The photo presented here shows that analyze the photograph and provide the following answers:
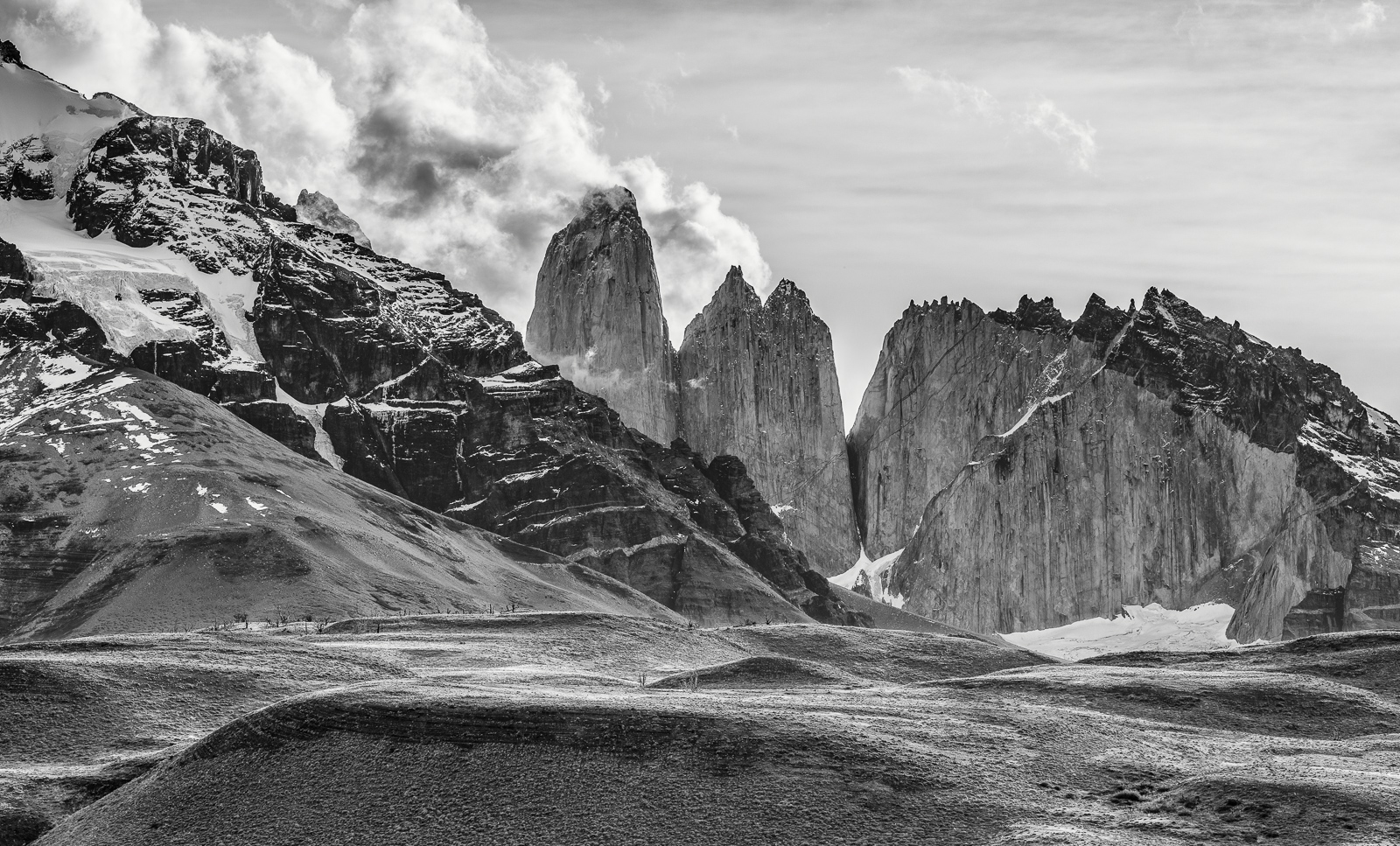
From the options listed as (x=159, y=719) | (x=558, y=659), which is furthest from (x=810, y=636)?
(x=159, y=719)

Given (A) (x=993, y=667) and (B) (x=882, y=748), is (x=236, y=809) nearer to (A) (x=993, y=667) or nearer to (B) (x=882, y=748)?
(B) (x=882, y=748)

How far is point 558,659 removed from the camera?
135 m

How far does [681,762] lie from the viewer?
68688 mm

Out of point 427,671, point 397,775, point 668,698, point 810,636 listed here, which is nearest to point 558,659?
point 427,671

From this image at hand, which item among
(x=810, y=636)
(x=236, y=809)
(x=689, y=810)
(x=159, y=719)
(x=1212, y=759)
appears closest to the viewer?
(x=689, y=810)

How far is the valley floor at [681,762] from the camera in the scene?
2520 inches

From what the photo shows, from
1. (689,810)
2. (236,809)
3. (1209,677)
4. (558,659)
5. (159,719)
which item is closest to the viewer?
(689,810)

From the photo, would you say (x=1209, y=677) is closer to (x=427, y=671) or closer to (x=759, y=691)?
(x=759, y=691)

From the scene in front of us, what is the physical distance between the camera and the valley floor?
64.0m

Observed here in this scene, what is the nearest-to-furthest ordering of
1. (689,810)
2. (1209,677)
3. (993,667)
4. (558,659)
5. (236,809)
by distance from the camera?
1. (689,810)
2. (236,809)
3. (1209,677)
4. (558,659)
5. (993,667)

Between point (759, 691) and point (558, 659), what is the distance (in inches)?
1397

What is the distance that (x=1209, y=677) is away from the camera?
360 feet

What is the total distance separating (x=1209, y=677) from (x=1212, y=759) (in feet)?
107

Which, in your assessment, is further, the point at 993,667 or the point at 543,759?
the point at 993,667
